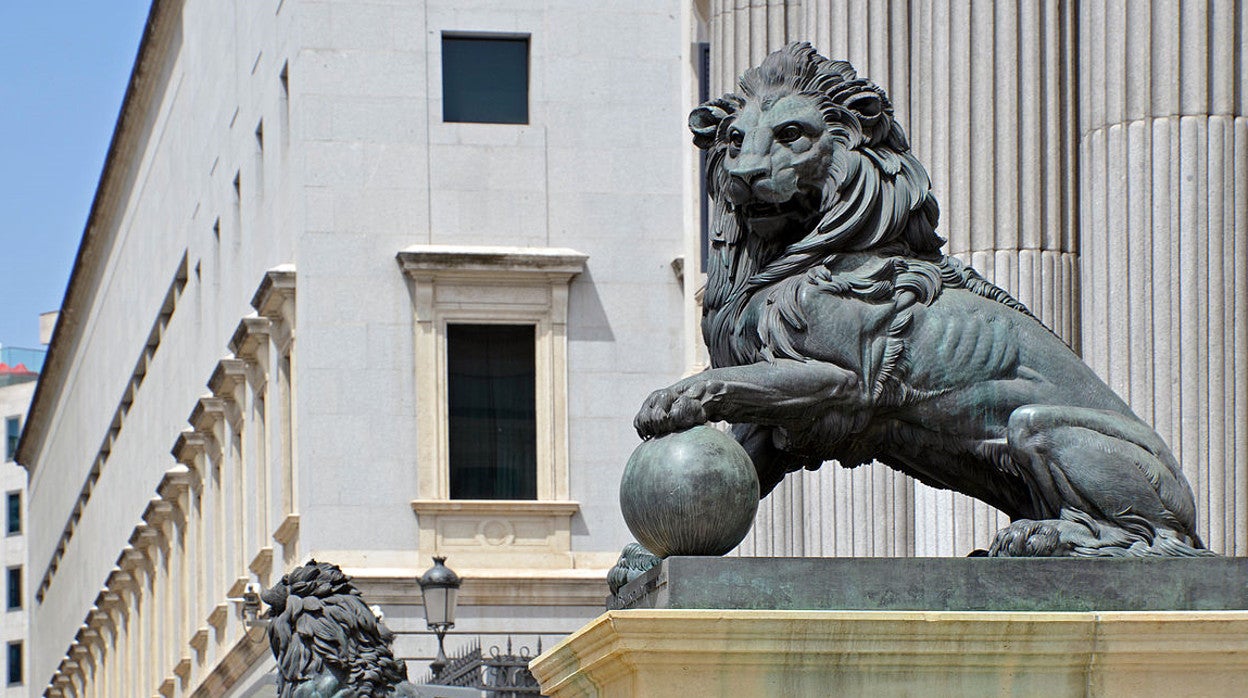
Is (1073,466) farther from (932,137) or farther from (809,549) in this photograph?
(809,549)

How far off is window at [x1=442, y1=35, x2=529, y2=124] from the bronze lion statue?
27.4 m

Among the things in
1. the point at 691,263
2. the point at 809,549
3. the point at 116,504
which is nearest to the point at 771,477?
the point at 809,549

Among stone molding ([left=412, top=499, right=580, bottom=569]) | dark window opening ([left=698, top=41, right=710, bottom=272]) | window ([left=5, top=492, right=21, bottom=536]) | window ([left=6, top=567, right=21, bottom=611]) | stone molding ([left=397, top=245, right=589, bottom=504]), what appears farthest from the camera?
window ([left=5, top=492, right=21, bottom=536])

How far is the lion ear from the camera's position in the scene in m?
7.26

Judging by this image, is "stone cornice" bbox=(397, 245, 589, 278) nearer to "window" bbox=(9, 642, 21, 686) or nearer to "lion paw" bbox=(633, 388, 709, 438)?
"lion paw" bbox=(633, 388, 709, 438)

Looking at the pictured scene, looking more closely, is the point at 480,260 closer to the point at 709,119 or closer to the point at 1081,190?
the point at 1081,190

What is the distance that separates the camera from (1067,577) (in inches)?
264

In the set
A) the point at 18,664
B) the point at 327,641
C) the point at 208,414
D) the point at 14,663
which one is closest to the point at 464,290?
the point at 208,414

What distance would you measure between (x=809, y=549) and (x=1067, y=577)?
10.3m

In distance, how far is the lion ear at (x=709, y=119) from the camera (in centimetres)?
726

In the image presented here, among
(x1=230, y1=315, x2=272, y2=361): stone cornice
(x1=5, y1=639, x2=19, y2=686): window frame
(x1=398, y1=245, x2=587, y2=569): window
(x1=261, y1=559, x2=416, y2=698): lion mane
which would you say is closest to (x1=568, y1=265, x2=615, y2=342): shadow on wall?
(x1=398, y1=245, x2=587, y2=569): window

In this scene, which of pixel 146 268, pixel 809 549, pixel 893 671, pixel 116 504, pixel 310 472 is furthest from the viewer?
pixel 116 504

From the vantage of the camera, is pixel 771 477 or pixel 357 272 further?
pixel 357 272

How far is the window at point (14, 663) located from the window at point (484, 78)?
74579 mm
